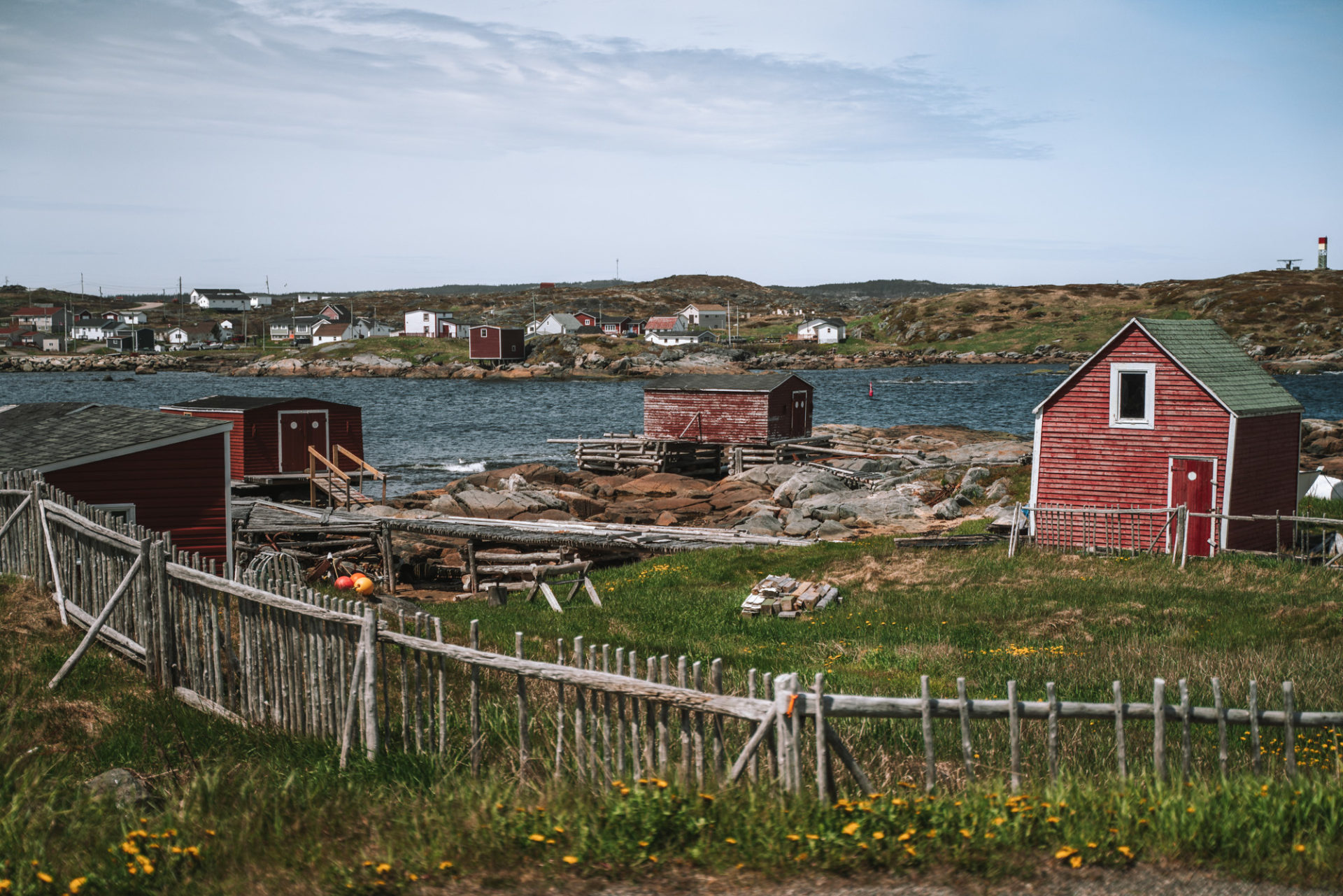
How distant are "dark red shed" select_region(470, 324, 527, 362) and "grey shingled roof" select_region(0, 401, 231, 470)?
12893 centimetres

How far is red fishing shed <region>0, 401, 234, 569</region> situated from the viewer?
68.4 ft

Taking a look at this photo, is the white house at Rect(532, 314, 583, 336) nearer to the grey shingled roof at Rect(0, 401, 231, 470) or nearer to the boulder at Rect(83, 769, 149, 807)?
the grey shingled roof at Rect(0, 401, 231, 470)

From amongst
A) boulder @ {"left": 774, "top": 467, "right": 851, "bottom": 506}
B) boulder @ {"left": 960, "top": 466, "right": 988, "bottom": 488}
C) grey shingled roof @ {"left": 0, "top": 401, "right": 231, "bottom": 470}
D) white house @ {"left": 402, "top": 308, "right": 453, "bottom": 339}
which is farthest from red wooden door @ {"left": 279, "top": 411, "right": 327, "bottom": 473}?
white house @ {"left": 402, "top": 308, "right": 453, "bottom": 339}

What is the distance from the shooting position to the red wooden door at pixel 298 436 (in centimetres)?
4209

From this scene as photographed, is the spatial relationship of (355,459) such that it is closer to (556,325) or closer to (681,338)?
(681,338)

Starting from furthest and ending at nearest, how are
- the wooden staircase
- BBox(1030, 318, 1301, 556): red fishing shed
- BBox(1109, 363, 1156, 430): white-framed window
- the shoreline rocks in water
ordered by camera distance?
the wooden staircase → the shoreline rocks in water → BBox(1109, 363, 1156, 430): white-framed window → BBox(1030, 318, 1301, 556): red fishing shed

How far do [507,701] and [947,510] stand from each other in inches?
1075

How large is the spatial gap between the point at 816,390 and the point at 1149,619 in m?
109

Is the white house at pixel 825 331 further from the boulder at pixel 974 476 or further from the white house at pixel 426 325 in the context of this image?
the boulder at pixel 974 476

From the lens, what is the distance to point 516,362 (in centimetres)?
15638

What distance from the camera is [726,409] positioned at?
5638cm

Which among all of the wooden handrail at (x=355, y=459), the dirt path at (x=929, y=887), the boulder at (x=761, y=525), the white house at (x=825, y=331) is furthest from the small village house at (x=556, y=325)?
the dirt path at (x=929, y=887)

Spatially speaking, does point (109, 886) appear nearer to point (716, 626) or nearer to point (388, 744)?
point (388, 744)

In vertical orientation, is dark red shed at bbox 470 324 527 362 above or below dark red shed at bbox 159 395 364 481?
above
